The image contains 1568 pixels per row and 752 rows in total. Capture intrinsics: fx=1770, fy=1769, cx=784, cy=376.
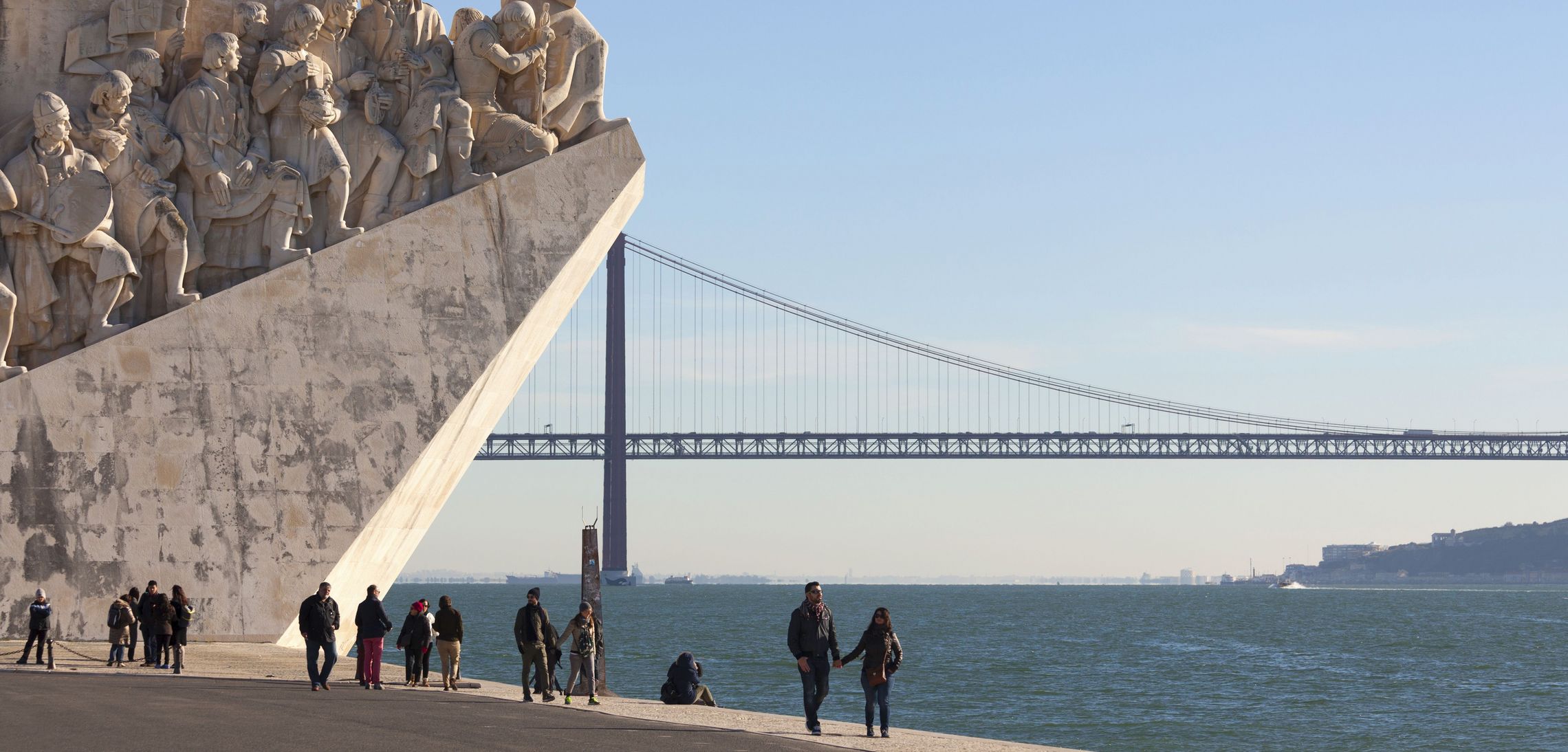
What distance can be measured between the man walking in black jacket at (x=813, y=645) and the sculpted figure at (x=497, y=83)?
223 inches

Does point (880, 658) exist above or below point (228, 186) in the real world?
below

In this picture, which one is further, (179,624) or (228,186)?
(228,186)

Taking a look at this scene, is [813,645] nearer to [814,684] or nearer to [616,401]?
[814,684]

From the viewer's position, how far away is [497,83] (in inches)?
520

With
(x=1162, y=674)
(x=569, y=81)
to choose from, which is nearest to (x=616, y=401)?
(x=1162, y=674)

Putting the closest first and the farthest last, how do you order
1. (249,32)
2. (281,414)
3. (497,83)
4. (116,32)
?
(281,414)
(116,32)
(249,32)
(497,83)

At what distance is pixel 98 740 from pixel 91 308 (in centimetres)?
598

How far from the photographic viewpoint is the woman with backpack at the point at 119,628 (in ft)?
34.6

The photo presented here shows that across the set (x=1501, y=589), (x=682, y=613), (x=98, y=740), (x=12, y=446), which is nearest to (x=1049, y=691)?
(x=12, y=446)

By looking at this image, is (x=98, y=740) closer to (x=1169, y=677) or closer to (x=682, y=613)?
(x=1169, y=677)

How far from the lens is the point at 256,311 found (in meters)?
12.3

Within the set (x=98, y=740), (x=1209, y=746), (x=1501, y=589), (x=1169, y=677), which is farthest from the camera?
(x=1501, y=589)

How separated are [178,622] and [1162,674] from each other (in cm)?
1569

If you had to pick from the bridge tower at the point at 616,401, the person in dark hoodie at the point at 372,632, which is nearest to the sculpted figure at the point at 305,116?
the person in dark hoodie at the point at 372,632
